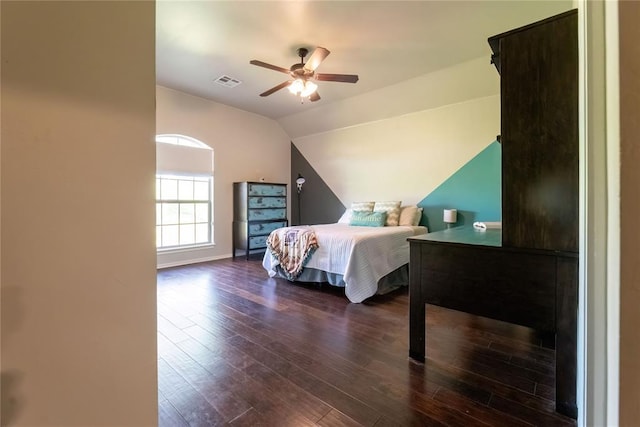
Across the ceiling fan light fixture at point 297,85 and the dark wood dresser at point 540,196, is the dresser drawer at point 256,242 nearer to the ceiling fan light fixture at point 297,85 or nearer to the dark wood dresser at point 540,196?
the ceiling fan light fixture at point 297,85

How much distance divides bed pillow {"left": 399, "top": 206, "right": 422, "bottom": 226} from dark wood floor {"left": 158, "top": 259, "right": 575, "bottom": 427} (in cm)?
→ 182

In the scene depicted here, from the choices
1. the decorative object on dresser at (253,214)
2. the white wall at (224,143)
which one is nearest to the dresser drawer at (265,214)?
the decorative object on dresser at (253,214)

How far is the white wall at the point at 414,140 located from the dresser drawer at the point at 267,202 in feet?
3.43

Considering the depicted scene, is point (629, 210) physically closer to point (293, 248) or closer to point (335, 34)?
point (335, 34)

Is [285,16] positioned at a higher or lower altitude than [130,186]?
higher

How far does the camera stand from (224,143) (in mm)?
5180

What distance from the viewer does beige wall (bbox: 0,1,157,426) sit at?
24.2 inches

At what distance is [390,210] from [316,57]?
261cm

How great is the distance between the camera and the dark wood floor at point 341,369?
1.35 metres

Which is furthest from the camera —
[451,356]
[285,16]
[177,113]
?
[177,113]

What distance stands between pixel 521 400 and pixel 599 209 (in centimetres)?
148

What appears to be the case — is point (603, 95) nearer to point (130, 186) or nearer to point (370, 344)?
point (130, 186)

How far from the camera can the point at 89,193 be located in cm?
71

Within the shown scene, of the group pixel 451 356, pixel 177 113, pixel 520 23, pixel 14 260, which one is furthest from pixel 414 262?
pixel 177 113
